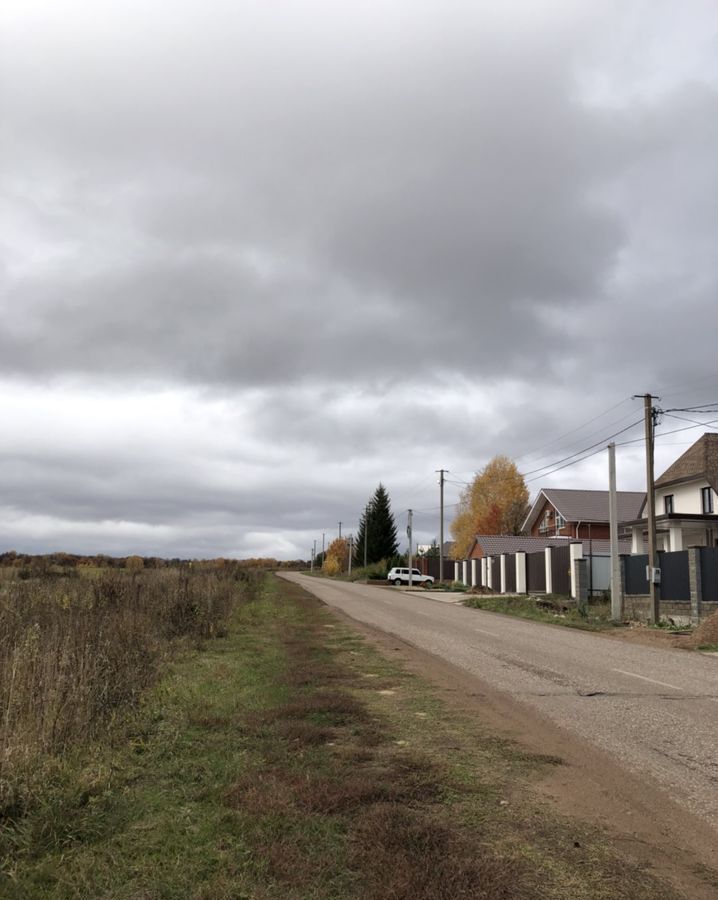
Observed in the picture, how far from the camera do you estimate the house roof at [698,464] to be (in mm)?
41438

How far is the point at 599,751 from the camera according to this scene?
7.51 meters

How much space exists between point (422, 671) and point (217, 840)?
27.5ft

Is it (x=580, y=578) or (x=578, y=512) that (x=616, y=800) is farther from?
(x=578, y=512)

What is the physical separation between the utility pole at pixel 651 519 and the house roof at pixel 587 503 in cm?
3798

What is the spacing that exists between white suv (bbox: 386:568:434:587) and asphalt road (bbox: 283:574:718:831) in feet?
154

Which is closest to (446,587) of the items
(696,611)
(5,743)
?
(696,611)

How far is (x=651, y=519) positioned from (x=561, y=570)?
14700 millimetres

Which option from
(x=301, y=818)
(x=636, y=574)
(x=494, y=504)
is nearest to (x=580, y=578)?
(x=636, y=574)

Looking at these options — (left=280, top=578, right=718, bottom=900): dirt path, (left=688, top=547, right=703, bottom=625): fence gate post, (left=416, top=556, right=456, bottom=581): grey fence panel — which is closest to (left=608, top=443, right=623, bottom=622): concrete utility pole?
(left=688, top=547, right=703, bottom=625): fence gate post

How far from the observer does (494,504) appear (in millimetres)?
89312

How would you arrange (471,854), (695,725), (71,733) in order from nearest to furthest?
(471,854)
(71,733)
(695,725)

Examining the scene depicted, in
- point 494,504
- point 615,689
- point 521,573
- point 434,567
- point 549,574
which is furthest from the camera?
point 494,504

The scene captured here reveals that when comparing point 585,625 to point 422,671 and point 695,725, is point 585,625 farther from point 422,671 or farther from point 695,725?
point 695,725

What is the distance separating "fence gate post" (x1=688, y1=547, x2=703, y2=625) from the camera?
2652 cm
